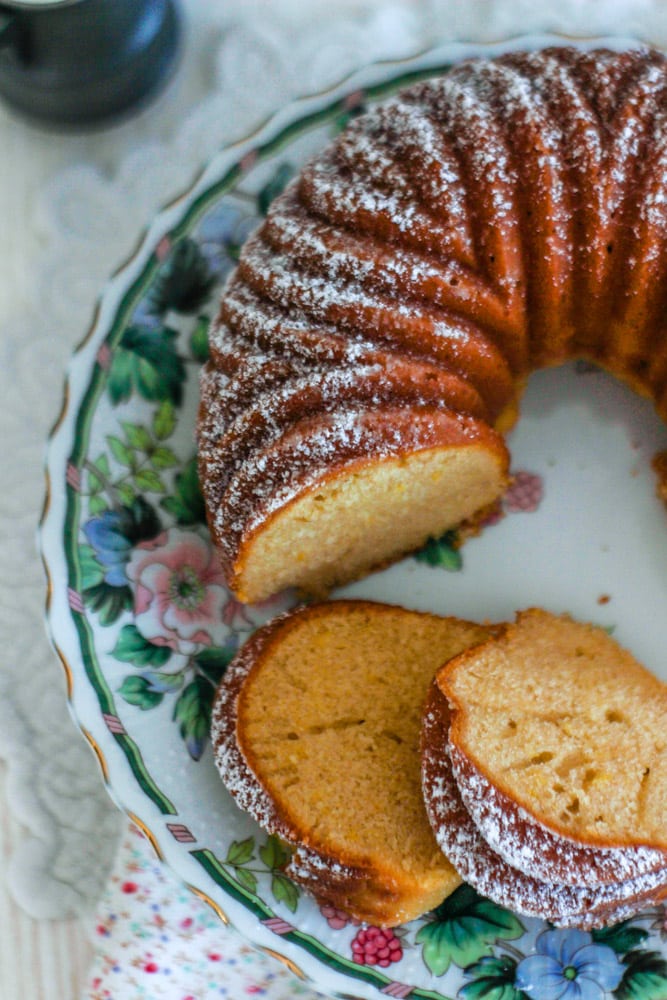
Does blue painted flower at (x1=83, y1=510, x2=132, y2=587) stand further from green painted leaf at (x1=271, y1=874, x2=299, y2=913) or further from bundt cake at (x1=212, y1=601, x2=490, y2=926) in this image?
green painted leaf at (x1=271, y1=874, x2=299, y2=913)

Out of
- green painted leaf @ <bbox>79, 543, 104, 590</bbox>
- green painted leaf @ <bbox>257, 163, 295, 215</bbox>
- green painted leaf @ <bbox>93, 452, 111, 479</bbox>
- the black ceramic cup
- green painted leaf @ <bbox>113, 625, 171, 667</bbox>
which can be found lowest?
green painted leaf @ <bbox>113, 625, 171, 667</bbox>

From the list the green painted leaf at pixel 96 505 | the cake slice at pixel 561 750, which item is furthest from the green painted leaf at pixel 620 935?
the green painted leaf at pixel 96 505

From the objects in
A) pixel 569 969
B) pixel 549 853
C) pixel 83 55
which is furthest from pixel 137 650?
pixel 83 55

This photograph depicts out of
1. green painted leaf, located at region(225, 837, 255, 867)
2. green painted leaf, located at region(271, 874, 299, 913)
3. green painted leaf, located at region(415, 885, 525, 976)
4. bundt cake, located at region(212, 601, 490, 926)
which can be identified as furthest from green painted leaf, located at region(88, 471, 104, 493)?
green painted leaf, located at region(415, 885, 525, 976)

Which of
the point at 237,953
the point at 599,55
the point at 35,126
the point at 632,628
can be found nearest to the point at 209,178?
the point at 35,126

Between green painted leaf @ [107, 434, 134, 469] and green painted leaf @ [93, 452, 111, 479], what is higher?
green painted leaf @ [107, 434, 134, 469]

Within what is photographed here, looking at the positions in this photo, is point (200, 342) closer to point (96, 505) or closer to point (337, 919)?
point (96, 505)

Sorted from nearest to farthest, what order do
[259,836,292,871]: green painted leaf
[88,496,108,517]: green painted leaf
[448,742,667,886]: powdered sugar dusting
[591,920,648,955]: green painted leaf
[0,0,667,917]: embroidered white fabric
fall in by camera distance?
1. [448,742,667,886]: powdered sugar dusting
2. [591,920,648,955]: green painted leaf
3. [259,836,292,871]: green painted leaf
4. [88,496,108,517]: green painted leaf
5. [0,0,667,917]: embroidered white fabric
